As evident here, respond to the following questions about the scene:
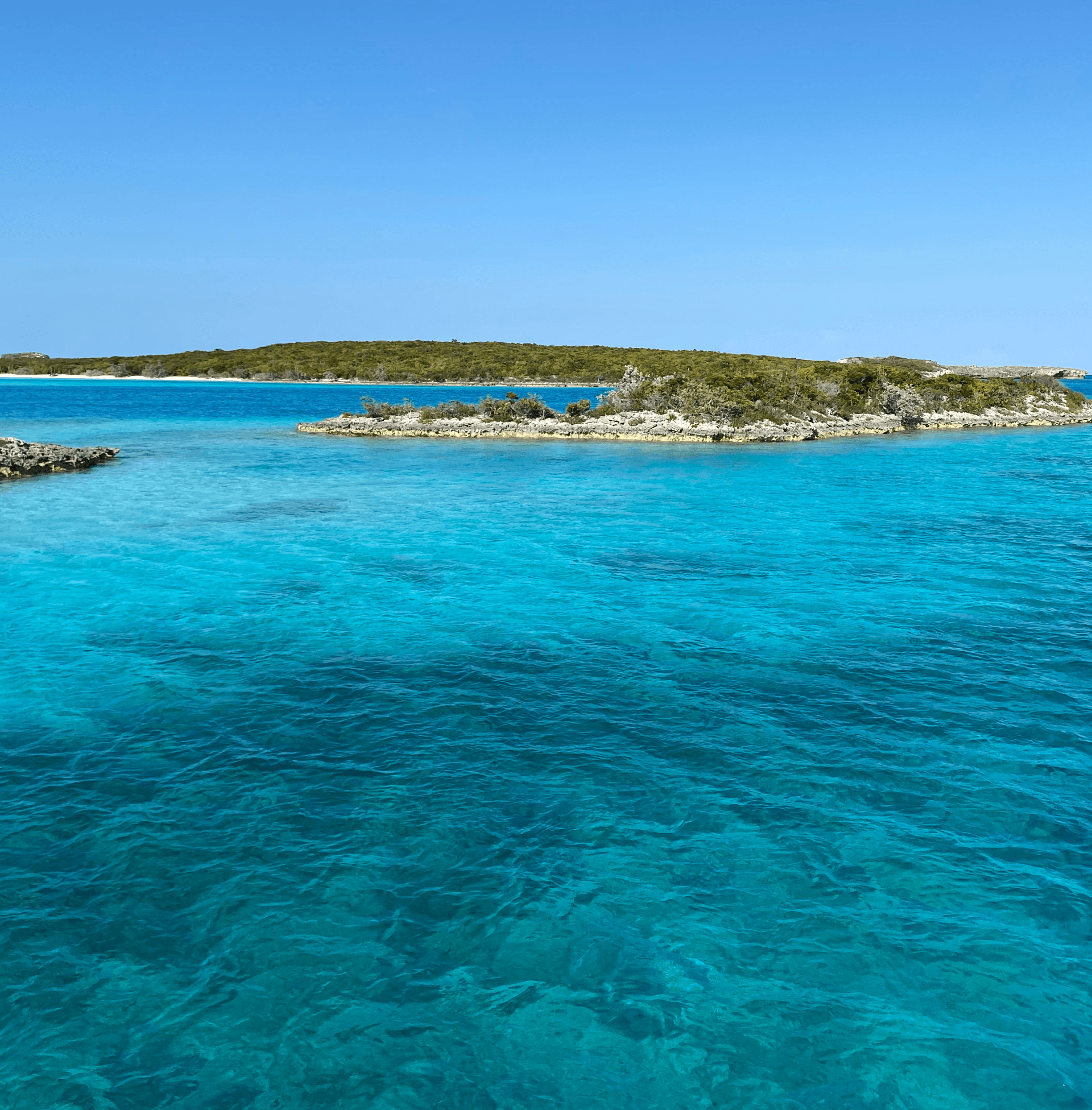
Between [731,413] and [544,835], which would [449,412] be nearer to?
[731,413]

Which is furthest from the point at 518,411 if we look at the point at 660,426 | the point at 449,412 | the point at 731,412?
the point at 731,412

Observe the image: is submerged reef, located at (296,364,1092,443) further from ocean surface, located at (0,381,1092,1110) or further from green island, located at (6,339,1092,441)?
ocean surface, located at (0,381,1092,1110)

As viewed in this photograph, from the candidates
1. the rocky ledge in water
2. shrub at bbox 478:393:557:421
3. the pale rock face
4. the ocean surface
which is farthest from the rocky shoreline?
the ocean surface

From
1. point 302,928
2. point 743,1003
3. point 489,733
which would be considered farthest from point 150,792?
point 743,1003

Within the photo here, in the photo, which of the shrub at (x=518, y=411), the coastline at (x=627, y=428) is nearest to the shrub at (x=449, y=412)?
the coastline at (x=627, y=428)

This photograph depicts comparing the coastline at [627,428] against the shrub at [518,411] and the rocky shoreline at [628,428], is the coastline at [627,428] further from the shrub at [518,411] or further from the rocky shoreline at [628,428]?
the shrub at [518,411]

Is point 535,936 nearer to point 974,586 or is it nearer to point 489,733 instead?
point 489,733
